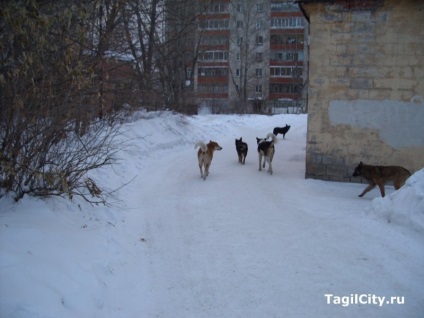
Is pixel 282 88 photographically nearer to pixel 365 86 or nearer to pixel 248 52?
pixel 248 52

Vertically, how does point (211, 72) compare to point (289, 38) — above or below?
below

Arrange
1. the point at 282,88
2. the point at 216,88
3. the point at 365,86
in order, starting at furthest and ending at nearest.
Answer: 1. the point at 282,88
2. the point at 216,88
3. the point at 365,86

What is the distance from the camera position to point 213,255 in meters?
5.36

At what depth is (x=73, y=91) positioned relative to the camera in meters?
5.97

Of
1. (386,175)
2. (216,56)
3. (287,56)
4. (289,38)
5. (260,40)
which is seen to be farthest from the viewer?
(287,56)

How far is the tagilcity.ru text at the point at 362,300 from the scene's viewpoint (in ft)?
13.5

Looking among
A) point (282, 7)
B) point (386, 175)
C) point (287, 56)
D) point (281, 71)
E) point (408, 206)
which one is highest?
point (282, 7)

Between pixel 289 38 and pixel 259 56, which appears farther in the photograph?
pixel 289 38

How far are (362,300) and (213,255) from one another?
6.27ft

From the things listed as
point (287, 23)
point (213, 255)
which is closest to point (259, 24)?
point (287, 23)

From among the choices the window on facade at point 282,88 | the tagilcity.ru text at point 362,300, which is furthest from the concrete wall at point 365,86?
the window on facade at point 282,88

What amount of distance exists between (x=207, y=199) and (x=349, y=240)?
125 inches

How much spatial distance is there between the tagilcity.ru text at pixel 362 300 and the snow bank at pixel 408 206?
1787 mm

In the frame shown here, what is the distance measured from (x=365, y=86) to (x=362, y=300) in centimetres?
732
